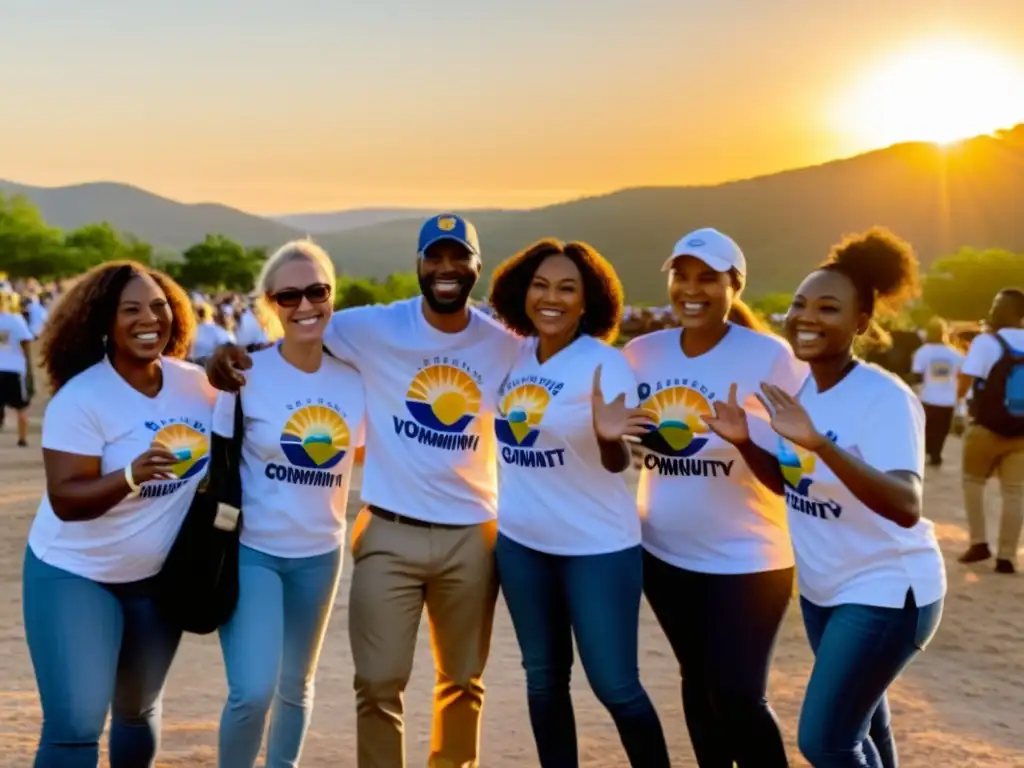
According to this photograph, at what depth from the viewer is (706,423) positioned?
3.66 meters

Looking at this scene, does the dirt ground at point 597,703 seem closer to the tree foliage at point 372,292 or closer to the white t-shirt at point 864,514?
the white t-shirt at point 864,514

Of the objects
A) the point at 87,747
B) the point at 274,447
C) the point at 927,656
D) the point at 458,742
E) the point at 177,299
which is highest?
the point at 177,299

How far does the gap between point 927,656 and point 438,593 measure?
412 centimetres

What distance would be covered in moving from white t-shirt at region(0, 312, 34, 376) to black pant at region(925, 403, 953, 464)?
1128 centimetres

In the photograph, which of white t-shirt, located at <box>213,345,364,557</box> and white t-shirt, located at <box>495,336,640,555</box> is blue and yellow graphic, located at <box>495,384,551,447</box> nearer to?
white t-shirt, located at <box>495,336,640,555</box>

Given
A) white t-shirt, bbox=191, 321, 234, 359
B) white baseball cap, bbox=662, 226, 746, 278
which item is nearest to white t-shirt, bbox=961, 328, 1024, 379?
white baseball cap, bbox=662, 226, 746, 278

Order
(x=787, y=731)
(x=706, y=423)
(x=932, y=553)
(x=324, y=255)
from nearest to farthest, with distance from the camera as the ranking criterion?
(x=932, y=553) < (x=706, y=423) < (x=324, y=255) < (x=787, y=731)

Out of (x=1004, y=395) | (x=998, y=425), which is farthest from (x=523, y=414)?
(x=998, y=425)

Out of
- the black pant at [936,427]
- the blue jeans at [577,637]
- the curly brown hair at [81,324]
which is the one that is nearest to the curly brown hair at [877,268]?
the blue jeans at [577,637]

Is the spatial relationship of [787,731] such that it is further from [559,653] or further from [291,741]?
[291,741]

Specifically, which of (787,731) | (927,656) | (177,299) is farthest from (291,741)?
(927,656)

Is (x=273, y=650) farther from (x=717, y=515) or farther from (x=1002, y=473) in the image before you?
(x=1002, y=473)

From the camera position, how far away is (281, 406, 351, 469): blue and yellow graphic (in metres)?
3.68

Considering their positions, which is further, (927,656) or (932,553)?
(927,656)
